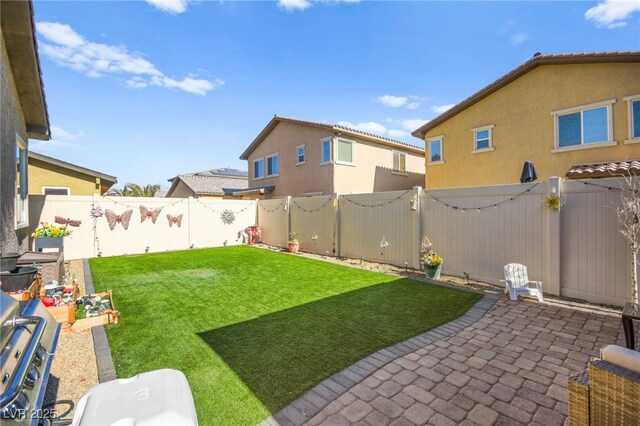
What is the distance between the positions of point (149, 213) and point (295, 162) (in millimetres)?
8145

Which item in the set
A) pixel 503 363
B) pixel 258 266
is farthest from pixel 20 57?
pixel 503 363

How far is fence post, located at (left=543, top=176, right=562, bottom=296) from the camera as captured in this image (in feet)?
19.8

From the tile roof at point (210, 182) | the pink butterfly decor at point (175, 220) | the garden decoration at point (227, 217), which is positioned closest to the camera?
the pink butterfly decor at point (175, 220)

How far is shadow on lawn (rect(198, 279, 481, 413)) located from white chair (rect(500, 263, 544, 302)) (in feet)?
2.22

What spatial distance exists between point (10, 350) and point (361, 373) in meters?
3.04

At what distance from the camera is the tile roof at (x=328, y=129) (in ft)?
48.6

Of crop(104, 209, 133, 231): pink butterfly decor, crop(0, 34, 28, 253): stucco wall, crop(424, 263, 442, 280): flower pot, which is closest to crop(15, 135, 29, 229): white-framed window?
crop(0, 34, 28, 253): stucco wall

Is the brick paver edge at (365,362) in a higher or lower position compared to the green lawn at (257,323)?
lower

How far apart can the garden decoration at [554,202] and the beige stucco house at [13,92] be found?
1026cm

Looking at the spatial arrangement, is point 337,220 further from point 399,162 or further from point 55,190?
point 55,190

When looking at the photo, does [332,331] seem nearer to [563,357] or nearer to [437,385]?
[437,385]

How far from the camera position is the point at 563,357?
377 cm

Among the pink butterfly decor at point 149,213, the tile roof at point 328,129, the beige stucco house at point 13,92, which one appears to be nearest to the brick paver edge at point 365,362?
the beige stucco house at point 13,92

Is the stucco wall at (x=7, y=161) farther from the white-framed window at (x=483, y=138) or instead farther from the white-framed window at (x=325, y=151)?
→ the white-framed window at (x=483, y=138)
